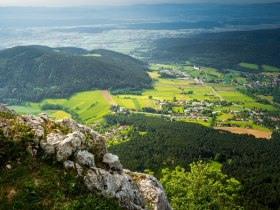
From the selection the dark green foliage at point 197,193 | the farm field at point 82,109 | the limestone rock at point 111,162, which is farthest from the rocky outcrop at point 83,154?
the farm field at point 82,109

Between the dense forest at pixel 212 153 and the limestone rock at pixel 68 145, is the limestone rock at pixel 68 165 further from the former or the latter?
the dense forest at pixel 212 153

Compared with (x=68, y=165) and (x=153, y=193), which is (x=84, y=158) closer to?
(x=68, y=165)

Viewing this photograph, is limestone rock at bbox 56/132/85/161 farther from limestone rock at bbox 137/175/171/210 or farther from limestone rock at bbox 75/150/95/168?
limestone rock at bbox 137/175/171/210

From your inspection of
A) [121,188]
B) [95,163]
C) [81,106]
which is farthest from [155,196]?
[81,106]

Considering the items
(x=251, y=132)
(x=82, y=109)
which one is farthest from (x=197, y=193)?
(x=82, y=109)

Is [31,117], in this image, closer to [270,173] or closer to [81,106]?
[270,173]

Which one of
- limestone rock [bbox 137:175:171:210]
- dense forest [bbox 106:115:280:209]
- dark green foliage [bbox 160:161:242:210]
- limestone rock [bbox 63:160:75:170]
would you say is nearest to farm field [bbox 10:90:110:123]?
dense forest [bbox 106:115:280:209]
